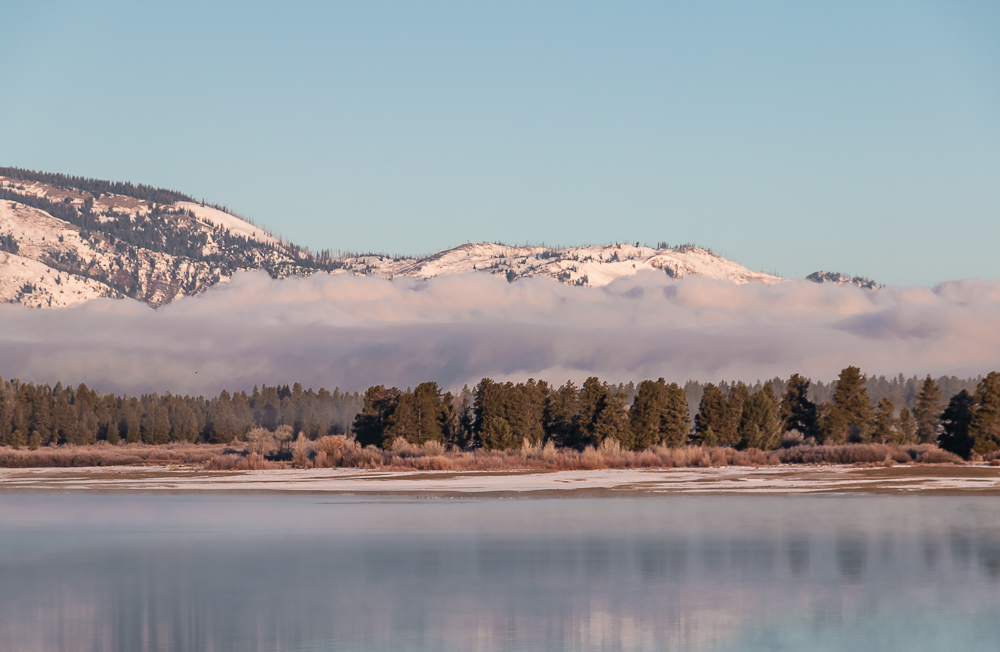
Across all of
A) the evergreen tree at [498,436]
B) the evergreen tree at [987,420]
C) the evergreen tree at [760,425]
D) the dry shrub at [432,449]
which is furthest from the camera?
the evergreen tree at [498,436]

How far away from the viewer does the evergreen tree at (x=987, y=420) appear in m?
74.2

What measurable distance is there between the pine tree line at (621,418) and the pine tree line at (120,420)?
210ft

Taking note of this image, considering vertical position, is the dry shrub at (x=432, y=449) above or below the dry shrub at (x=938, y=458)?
above

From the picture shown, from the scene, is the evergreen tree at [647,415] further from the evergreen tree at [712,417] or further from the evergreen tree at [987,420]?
the evergreen tree at [987,420]

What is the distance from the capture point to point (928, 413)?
10738 cm

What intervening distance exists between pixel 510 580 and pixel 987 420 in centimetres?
5799

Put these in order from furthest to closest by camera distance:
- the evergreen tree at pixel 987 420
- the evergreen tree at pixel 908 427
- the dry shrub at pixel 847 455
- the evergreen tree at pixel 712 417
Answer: the evergreen tree at pixel 908 427 < the evergreen tree at pixel 712 417 < the dry shrub at pixel 847 455 < the evergreen tree at pixel 987 420

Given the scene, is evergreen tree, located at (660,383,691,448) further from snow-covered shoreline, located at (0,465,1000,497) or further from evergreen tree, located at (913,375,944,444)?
evergreen tree, located at (913,375,944,444)

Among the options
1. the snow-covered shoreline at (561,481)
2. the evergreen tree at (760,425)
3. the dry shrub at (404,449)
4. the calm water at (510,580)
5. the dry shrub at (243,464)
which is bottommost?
the calm water at (510,580)

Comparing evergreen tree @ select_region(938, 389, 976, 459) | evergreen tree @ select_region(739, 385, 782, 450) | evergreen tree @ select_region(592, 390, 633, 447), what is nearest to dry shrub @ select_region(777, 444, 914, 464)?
evergreen tree @ select_region(938, 389, 976, 459)

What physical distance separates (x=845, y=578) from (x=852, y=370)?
73.7 meters

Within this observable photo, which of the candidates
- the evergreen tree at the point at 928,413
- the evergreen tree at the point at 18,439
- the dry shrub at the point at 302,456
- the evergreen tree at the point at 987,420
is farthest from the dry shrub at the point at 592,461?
the evergreen tree at the point at 18,439

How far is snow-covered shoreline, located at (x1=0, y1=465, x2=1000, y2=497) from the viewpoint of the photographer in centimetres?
5466

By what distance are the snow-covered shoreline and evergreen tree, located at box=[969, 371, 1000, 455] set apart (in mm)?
7320
